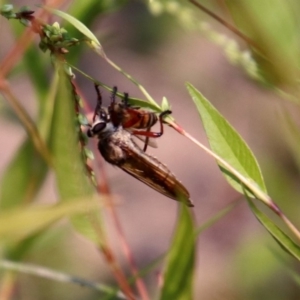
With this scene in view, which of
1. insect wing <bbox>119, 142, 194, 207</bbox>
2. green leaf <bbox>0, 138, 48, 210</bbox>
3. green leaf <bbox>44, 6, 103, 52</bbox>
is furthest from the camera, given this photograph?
green leaf <bbox>0, 138, 48, 210</bbox>

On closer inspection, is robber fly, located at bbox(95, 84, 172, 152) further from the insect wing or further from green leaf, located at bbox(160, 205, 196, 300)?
green leaf, located at bbox(160, 205, 196, 300)

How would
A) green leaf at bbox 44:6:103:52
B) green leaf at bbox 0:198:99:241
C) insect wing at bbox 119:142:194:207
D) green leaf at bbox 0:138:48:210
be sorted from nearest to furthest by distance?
1. green leaf at bbox 0:198:99:241
2. green leaf at bbox 44:6:103:52
3. insect wing at bbox 119:142:194:207
4. green leaf at bbox 0:138:48:210

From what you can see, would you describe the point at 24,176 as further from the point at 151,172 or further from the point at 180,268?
the point at 180,268

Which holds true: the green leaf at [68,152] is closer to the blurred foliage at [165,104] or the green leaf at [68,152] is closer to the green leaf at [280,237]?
the blurred foliage at [165,104]

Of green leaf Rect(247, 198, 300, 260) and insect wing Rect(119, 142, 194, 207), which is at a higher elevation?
green leaf Rect(247, 198, 300, 260)

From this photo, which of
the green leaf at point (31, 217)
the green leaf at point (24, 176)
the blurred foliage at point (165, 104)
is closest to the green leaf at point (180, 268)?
the blurred foliage at point (165, 104)

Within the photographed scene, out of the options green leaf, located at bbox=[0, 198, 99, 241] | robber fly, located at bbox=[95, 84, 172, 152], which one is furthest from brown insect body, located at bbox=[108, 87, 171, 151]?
green leaf, located at bbox=[0, 198, 99, 241]

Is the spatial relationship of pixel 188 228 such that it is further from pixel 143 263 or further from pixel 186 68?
pixel 186 68

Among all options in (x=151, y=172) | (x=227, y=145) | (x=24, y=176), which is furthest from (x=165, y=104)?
(x=24, y=176)
